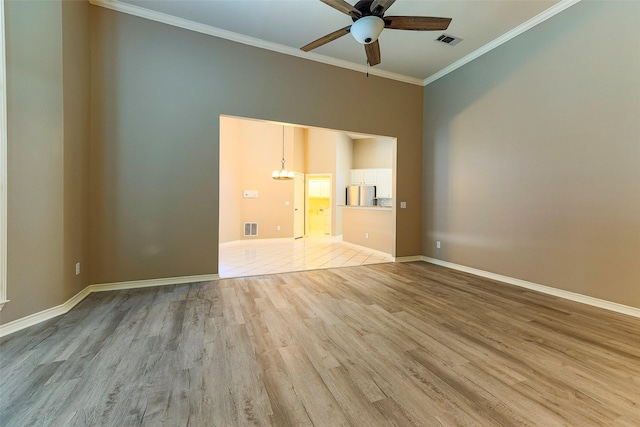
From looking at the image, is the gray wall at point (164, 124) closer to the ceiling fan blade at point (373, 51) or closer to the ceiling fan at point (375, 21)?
the ceiling fan blade at point (373, 51)

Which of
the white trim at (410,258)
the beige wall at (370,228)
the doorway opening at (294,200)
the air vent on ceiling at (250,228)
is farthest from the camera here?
the air vent on ceiling at (250,228)

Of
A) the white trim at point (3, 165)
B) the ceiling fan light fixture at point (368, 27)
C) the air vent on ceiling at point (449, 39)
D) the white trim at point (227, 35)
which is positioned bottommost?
the white trim at point (3, 165)

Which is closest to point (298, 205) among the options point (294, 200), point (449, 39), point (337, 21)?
point (294, 200)

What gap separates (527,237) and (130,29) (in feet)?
19.4

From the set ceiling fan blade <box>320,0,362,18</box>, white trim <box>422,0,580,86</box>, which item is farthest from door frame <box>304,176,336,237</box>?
ceiling fan blade <box>320,0,362,18</box>

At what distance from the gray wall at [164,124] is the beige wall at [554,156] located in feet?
9.14

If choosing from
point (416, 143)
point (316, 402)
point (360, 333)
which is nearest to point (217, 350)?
point (316, 402)

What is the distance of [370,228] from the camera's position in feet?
20.6

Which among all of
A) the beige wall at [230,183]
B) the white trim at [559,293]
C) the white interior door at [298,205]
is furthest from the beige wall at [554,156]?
the beige wall at [230,183]

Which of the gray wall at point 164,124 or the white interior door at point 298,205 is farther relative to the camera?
the white interior door at point 298,205

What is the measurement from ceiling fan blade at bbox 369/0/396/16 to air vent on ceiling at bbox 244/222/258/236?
6449 millimetres

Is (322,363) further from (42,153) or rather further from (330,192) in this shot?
(330,192)

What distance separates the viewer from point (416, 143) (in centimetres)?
512

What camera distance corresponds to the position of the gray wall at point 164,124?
3141 millimetres
